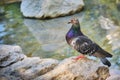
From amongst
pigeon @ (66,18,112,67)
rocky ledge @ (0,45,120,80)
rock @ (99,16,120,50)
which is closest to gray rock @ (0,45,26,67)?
rocky ledge @ (0,45,120,80)

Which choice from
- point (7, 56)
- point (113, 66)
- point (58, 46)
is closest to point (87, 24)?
point (58, 46)

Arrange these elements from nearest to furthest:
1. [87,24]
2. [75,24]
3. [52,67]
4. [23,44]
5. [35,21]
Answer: [75,24], [52,67], [23,44], [87,24], [35,21]

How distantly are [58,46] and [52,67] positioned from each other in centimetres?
272

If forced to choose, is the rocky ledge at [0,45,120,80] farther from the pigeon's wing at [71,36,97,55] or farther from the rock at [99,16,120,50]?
the rock at [99,16,120,50]

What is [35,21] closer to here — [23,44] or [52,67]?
[23,44]

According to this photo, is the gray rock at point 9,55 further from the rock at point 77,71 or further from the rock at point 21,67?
the rock at point 77,71

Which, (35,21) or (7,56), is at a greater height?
(7,56)

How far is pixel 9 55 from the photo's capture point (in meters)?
4.93

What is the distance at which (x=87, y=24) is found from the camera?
28.8 feet

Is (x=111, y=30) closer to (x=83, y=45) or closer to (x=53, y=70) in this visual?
(x=53, y=70)

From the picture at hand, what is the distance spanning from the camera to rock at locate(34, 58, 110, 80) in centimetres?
415

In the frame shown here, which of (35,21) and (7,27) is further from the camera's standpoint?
(35,21)

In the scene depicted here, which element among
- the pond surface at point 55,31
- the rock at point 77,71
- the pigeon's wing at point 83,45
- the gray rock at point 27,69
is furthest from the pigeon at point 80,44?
the pond surface at point 55,31

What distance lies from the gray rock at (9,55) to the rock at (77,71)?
77 centimetres
